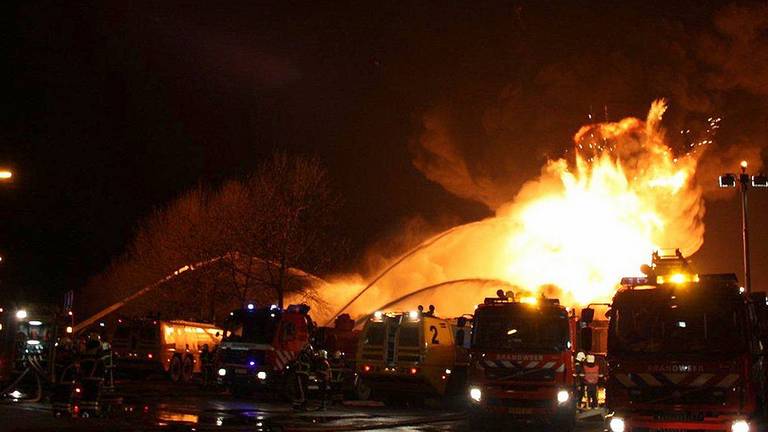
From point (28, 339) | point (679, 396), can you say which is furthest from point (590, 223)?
point (679, 396)

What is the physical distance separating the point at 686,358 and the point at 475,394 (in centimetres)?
548

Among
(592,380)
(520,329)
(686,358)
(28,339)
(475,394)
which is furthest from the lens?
(592,380)

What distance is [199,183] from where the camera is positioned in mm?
49312

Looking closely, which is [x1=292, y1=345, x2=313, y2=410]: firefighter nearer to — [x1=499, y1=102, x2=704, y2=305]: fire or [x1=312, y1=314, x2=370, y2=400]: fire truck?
[x1=312, y1=314, x2=370, y2=400]: fire truck

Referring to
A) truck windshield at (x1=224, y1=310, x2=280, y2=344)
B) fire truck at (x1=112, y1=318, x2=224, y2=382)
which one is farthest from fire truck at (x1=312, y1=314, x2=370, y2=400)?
fire truck at (x1=112, y1=318, x2=224, y2=382)

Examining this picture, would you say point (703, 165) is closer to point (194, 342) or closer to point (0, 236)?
point (194, 342)

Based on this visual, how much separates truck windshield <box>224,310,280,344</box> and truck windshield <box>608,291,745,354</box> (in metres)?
13.2

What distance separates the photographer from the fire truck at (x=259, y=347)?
24.1 metres

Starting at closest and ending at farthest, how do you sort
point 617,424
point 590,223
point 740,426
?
point 740,426 < point 617,424 < point 590,223

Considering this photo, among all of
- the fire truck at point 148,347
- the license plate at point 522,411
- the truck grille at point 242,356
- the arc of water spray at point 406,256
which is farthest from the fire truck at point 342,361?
the arc of water spray at point 406,256

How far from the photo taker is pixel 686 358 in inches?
509

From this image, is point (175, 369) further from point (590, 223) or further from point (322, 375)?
point (590, 223)

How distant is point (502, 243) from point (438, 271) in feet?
14.6

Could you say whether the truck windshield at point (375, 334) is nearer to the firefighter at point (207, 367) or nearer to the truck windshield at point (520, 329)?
the truck windshield at point (520, 329)
